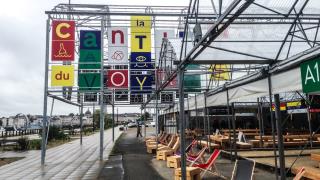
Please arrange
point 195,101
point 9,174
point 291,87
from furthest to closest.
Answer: point 195,101
point 9,174
point 291,87

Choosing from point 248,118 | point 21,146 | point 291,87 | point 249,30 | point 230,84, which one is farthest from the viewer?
point 248,118

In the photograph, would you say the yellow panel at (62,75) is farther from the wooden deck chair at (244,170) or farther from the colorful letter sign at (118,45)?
the wooden deck chair at (244,170)

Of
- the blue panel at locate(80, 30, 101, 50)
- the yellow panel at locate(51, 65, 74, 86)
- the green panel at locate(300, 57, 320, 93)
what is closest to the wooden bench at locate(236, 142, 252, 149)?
the blue panel at locate(80, 30, 101, 50)

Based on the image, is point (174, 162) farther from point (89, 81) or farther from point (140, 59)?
point (140, 59)

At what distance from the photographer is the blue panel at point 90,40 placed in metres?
17.3

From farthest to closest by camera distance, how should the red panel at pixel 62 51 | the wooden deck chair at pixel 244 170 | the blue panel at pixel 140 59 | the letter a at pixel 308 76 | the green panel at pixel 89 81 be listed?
the blue panel at pixel 140 59, the green panel at pixel 89 81, the red panel at pixel 62 51, the wooden deck chair at pixel 244 170, the letter a at pixel 308 76

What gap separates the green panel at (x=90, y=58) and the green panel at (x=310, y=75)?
1284 cm

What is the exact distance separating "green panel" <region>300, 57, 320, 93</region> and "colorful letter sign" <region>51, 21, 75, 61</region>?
12.5 metres

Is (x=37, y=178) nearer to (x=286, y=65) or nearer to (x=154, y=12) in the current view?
(x=286, y=65)

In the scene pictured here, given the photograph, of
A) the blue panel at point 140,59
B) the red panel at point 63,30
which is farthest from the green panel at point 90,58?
the blue panel at point 140,59

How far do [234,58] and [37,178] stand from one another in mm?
7404

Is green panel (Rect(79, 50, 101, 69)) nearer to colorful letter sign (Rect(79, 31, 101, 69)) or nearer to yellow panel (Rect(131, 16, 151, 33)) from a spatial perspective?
colorful letter sign (Rect(79, 31, 101, 69))

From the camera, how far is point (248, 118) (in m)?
31.7

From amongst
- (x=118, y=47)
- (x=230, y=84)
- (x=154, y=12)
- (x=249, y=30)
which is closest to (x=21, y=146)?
(x=118, y=47)
